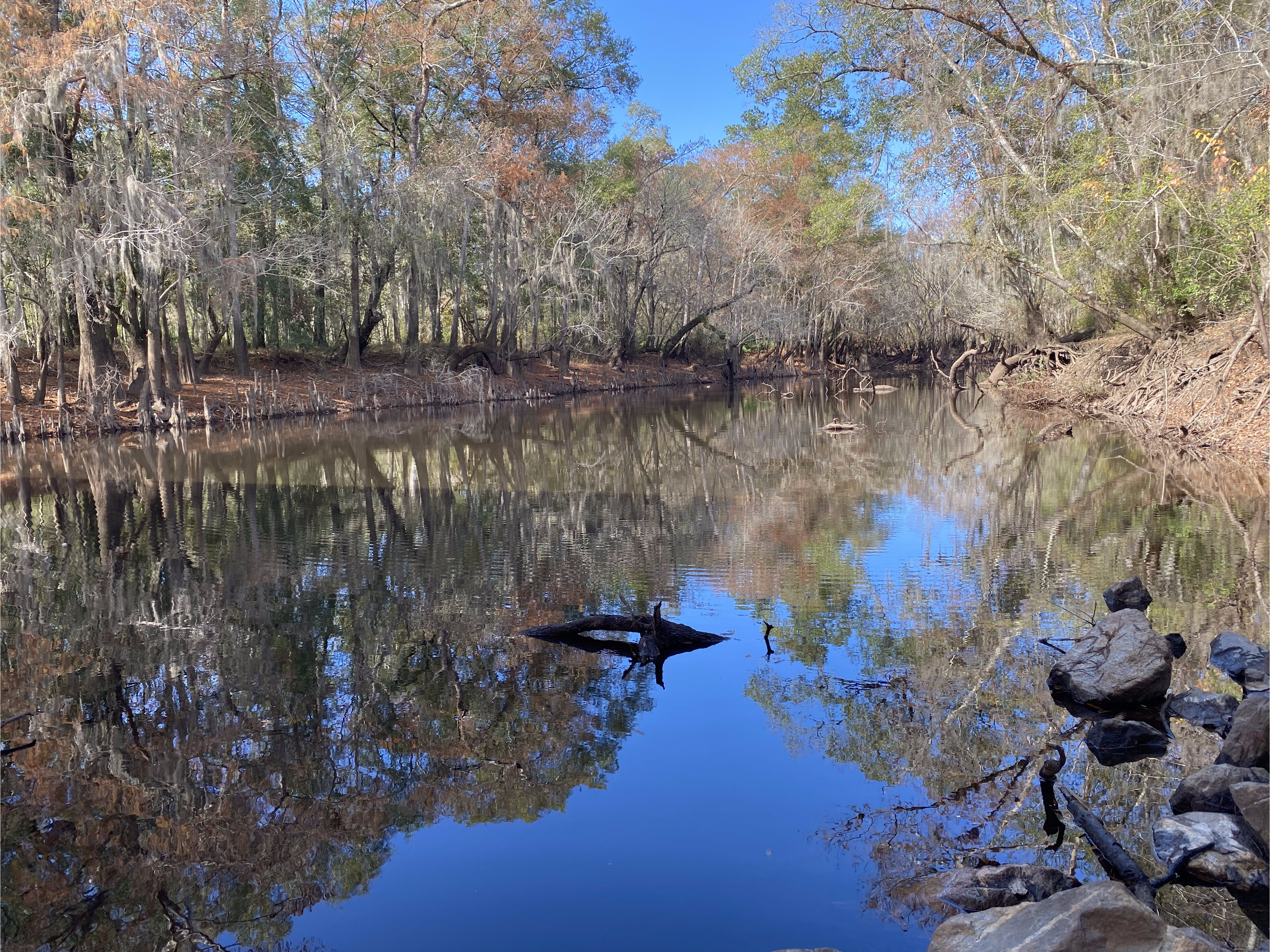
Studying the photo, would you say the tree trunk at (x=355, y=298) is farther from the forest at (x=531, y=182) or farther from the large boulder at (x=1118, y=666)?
the large boulder at (x=1118, y=666)

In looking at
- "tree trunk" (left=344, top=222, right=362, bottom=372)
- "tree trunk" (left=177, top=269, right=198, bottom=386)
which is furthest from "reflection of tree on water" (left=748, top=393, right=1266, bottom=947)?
"tree trunk" (left=344, top=222, right=362, bottom=372)

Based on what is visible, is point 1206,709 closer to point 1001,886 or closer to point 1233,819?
point 1233,819

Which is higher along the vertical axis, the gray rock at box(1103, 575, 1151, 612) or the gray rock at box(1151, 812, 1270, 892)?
the gray rock at box(1103, 575, 1151, 612)

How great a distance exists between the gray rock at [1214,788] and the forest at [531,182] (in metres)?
9.36

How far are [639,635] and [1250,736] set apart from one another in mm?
4125

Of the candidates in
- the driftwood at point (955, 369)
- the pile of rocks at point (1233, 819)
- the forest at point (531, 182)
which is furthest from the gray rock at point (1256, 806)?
the driftwood at point (955, 369)

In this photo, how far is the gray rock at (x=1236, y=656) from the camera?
20.8 ft

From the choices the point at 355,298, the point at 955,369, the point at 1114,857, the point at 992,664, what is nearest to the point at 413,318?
the point at 355,298

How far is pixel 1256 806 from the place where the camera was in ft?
13.3

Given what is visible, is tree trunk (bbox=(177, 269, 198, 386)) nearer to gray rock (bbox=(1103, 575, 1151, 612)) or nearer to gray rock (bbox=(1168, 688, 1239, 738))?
gray rock (bbox=(1103, 575, 1151, 612))

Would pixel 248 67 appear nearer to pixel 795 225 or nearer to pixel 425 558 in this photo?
pixel 425 558

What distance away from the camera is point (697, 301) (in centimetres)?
4241

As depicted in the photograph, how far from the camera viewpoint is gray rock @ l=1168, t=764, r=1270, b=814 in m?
4.57

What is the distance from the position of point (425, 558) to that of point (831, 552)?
14.2 ft
